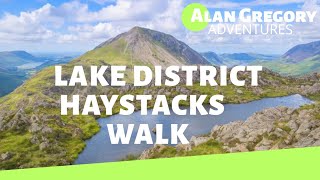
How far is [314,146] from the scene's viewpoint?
9694 centimetres

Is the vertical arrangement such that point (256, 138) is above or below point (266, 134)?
below

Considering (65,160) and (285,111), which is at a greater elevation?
(285,111)

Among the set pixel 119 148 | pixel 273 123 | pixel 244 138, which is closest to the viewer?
pixel 244 138

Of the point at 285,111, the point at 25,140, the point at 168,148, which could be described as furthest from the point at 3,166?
the point at 285,111

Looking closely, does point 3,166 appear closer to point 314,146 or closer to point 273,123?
point 273,123

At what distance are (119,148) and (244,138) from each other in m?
61.6

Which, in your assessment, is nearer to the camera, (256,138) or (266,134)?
(256,138)

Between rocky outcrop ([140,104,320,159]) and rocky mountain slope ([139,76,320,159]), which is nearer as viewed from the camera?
rocky outcrop ([140,104,320,159])

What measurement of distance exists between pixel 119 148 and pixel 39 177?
109 m

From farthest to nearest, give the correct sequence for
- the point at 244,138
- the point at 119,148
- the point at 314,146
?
the point at 119,148
the point at 244,138
the point at 314,146

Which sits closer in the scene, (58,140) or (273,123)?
(273,123)

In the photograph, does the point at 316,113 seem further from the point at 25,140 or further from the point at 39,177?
the point at 25,140

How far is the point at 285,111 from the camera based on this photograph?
162000 mm

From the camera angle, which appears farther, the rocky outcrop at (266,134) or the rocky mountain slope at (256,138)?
the rocky mountain slope at (256,138)
